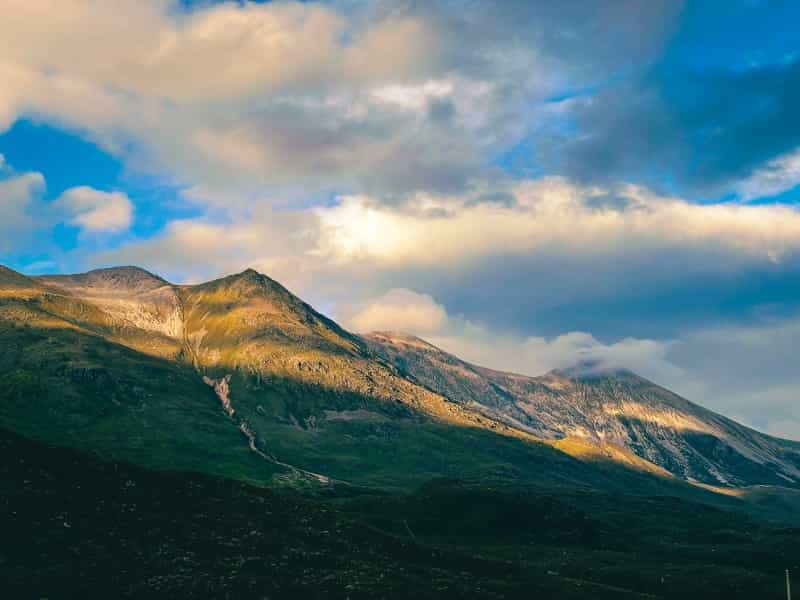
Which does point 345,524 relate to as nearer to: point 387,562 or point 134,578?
point 387,562

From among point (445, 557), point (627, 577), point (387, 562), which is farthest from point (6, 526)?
point (627, 577)

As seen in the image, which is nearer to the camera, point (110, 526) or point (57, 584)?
point (57, 584)

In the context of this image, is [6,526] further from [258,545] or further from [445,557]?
[445,557]

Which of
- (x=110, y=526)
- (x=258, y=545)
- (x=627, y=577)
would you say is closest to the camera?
(x=110, y=526)

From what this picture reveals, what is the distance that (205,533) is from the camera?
105 metres

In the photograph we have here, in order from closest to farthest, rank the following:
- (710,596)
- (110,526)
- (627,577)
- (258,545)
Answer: (110,526), (258,545), (710,596), (627,577)

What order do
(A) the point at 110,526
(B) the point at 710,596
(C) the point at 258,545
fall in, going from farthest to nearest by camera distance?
(B) the point at 710,596, (C) the point at 258,545, (A) the point at 110,526

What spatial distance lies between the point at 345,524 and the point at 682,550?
102 meters

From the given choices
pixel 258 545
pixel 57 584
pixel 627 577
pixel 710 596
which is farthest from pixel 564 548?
pixel 57 584

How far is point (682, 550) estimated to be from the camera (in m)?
186

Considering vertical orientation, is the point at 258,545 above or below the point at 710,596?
above

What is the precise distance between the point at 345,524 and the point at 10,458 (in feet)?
170

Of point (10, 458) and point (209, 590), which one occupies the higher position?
point (10, 458)

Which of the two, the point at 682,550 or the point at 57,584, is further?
the point at 682,550
